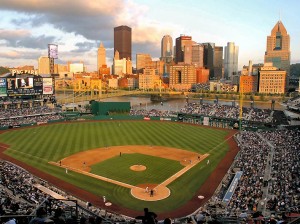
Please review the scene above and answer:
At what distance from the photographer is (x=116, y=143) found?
43844mm

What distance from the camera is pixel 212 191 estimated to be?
2606cm

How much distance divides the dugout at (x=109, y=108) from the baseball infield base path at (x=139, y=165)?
94.4ft

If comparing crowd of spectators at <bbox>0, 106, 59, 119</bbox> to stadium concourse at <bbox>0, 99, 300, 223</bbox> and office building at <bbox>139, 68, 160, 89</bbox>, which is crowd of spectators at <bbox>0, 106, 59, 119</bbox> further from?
office building at <bbox>139, 68, 160, 89</bbox>

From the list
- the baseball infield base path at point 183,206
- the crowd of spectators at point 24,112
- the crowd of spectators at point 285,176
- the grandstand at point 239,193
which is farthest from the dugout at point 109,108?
the crowd of spectators at point 285,176

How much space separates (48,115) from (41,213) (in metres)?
63.2

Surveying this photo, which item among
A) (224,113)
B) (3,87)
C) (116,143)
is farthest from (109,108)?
(224,113)

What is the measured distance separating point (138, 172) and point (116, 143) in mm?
14143

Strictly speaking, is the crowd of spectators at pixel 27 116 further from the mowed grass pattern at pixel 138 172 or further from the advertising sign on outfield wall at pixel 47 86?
the mowed grass pattern at pixel 138 172

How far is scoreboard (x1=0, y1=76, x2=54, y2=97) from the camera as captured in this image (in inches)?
2634

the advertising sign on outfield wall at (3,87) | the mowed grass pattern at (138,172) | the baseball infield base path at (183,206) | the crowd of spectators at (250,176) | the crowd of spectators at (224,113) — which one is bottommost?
the baseball infield base path at (183,206)

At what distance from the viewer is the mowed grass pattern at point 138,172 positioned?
28.6m

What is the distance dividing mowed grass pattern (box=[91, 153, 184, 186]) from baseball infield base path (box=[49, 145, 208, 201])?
634mm

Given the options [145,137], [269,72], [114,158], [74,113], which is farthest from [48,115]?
[269,72]

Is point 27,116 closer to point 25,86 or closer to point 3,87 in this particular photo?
point 3,87
